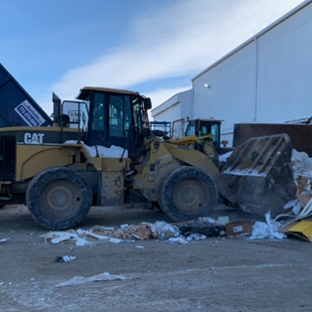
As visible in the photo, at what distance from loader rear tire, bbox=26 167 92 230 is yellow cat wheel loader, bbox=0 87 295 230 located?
2cm

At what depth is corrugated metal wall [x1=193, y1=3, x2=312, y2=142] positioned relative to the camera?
64.4ft

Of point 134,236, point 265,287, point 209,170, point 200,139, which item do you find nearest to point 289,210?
point 209,170

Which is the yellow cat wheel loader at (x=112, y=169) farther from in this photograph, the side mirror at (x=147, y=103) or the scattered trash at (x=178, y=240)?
the scattered trash at (x=178, y=240)

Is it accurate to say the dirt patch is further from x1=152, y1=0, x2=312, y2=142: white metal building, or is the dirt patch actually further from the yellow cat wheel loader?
x1=152, y1=0, x2=312, y2=142: white metal building

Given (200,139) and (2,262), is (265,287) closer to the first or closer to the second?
(2,262)

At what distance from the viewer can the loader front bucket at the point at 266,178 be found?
7.96m

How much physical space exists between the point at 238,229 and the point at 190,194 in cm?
140

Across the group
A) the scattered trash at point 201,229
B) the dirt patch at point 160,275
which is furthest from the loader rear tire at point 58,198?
the scattered trash at point 201,229

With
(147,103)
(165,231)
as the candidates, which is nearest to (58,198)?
(165,231)

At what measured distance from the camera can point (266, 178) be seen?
26.0 ft

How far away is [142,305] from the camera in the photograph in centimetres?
397

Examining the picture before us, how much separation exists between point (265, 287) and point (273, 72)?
19638 millimetres

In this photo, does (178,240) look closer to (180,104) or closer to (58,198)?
(58,198)

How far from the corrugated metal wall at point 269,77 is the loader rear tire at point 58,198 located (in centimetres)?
1410
